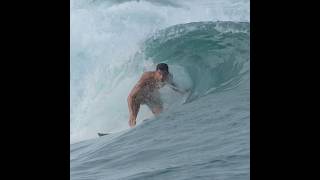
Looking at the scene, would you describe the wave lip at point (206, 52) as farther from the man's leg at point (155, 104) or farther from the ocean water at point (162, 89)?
the man's leg at point (155, 104)

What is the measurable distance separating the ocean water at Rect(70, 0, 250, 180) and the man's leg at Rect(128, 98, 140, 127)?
1.3 inches

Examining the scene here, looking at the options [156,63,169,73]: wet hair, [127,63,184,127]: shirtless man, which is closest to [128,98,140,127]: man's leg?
[127,63,184,127]: shirtless man

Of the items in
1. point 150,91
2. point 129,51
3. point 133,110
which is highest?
point 129,51

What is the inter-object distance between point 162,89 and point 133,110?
11.1 inches

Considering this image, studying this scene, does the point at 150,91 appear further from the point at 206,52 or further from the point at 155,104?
the point at 206,52

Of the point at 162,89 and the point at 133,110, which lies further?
the point at 162,89

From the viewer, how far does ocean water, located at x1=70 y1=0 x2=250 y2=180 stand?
453 centimetres

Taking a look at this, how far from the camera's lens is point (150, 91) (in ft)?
15.8

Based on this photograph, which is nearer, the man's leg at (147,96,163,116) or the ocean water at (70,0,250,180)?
the ocean water at (70,0,250,180)

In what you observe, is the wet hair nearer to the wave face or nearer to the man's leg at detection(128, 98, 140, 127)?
the wave face

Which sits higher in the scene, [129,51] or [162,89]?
[129,51]

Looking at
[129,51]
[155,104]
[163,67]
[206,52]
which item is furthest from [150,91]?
[206,52]
